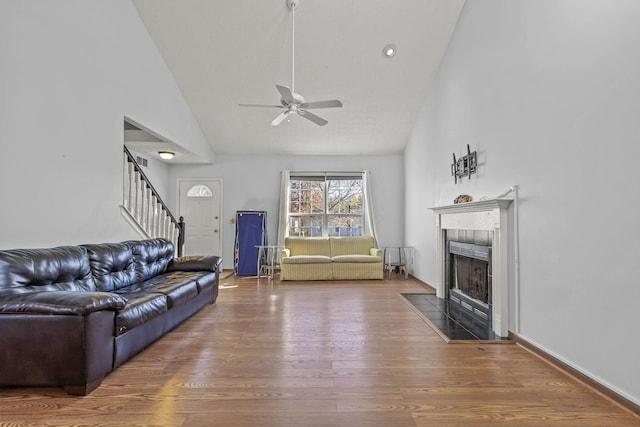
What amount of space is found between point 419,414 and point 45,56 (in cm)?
395

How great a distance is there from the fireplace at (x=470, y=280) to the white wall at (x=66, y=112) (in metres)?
4.06

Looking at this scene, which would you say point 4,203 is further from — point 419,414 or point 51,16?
point 419,414

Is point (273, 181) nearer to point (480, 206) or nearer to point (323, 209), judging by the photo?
point (323, 209)

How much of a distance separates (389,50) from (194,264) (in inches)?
155

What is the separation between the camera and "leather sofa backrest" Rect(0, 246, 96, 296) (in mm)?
2131

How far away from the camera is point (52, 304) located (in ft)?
6.20

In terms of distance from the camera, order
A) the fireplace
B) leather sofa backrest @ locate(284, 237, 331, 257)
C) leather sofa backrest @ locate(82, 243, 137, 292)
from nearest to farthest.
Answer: leather sofa backrest @ locate(82, 243, 137, 292)
the fireplace
leather sofa backrest @ locate(284, 237, 331, 257)

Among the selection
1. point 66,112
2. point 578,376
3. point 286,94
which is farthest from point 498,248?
point 66,112

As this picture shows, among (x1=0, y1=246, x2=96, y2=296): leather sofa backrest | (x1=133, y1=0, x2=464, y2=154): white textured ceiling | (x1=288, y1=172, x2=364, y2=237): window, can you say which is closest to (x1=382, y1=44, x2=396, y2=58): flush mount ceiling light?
(x1=133, y1=0, x2=464, y2=154): white textured ceiling

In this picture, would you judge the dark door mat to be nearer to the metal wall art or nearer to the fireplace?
the fireplace

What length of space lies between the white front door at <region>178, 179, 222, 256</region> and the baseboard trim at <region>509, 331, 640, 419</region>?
5.78 m

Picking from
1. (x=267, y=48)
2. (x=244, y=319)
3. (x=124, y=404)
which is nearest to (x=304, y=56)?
(x=267, y=48)

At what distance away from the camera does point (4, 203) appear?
248 centimetres

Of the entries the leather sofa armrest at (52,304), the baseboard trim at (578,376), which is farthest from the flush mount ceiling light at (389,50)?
the leather sofa armrest at (52,304)
